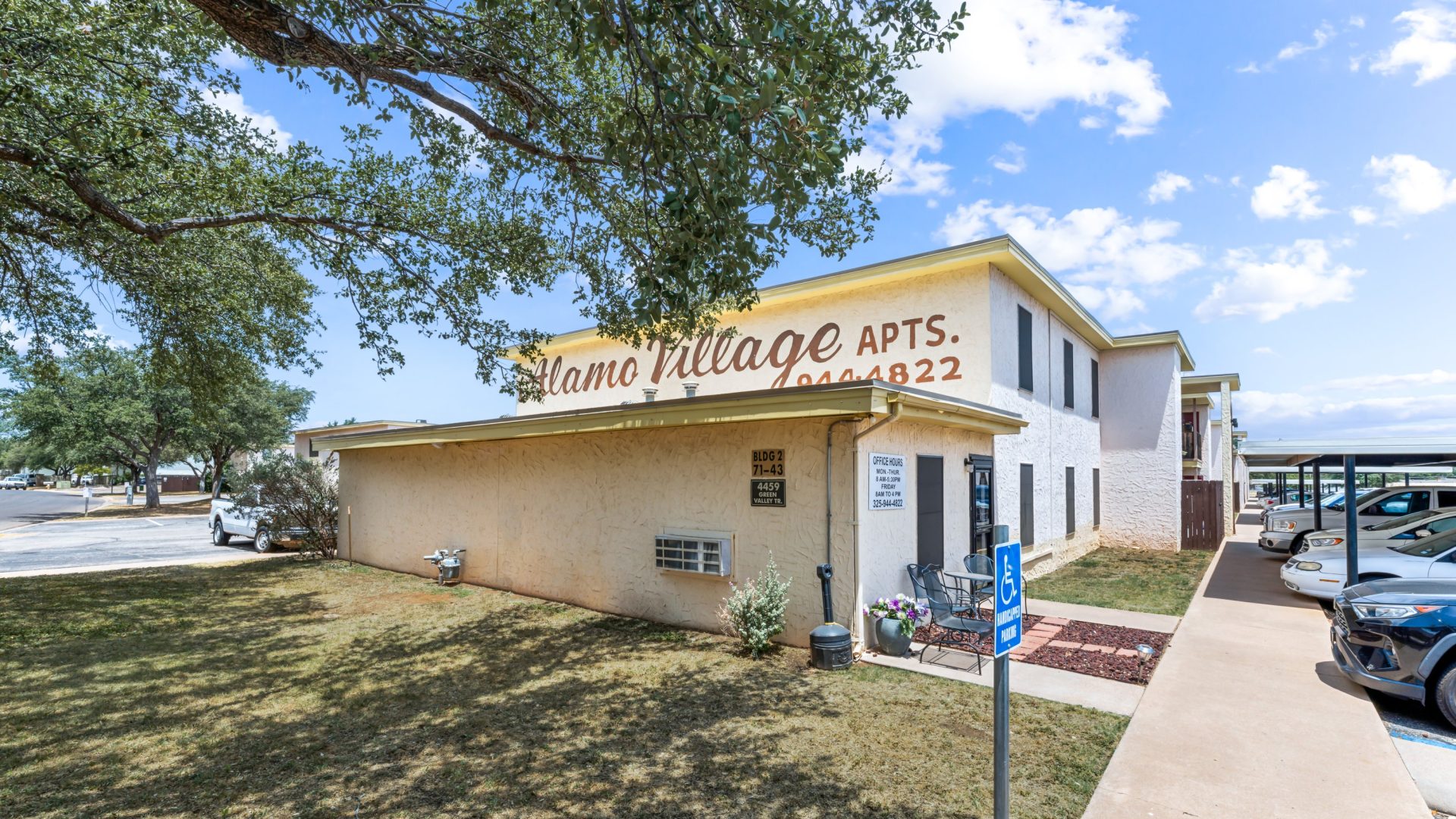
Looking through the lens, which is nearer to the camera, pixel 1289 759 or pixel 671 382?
pixel 1289 759

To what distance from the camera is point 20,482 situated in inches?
3002

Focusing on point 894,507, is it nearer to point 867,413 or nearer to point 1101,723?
point 867,413

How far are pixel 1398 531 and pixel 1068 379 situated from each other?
18.1 ft

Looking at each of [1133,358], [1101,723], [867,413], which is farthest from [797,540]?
[1133,358]

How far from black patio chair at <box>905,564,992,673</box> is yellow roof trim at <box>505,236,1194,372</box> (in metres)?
4.07

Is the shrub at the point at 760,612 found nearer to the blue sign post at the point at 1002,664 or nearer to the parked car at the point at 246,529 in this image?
the blue sign post at the point at 1002,664

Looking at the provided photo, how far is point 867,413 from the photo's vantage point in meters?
6.54

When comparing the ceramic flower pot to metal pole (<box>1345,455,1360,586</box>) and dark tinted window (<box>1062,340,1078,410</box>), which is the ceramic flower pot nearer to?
metal pole (<box>1345,455,1360,586</box>)

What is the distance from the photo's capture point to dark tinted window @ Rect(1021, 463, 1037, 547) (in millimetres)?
11422

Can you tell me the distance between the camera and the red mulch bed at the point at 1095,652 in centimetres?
634

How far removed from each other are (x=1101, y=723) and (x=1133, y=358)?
555 inches

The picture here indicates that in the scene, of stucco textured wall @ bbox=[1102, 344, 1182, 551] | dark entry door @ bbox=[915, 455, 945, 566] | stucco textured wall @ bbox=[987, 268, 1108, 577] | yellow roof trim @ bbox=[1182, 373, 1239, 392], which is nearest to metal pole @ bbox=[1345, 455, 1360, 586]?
stucco textured wall @ bbox=[987, 268, 1108, 577]

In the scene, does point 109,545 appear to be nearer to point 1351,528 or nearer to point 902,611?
point 902,611

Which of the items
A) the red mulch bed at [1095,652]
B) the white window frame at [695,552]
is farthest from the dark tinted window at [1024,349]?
the white window frame at [695,552]
